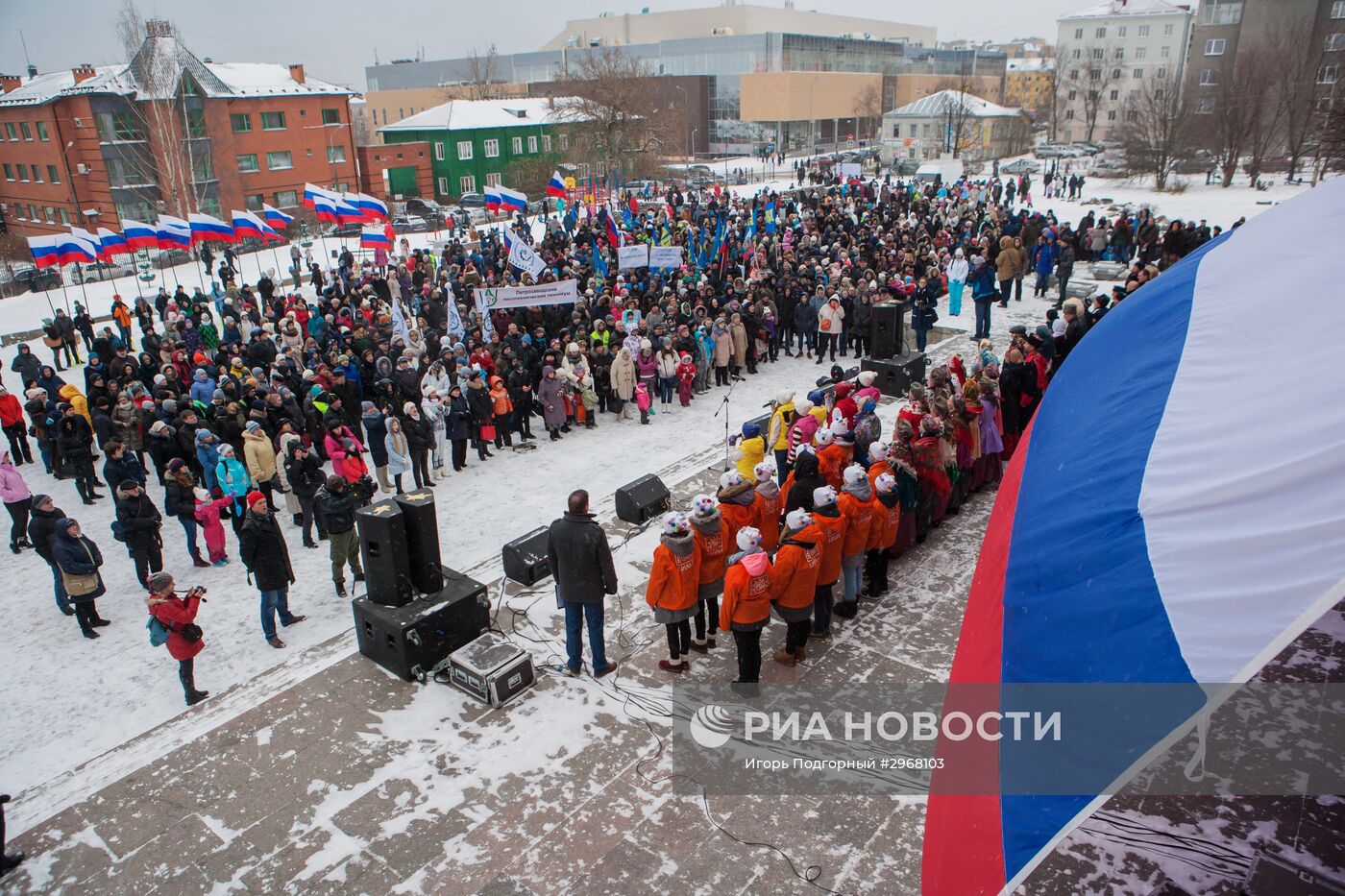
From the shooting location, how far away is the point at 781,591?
6.69 m

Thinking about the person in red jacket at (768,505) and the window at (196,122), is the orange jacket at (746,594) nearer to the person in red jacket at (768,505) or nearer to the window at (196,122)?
the person in red jacket at (768,505)

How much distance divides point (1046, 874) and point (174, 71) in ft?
147

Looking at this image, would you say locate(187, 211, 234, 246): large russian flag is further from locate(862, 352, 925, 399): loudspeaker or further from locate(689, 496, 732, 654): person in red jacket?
locate(689, 496, 732, 654): person in red jacket

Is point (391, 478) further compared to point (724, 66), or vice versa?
point (724, 66)

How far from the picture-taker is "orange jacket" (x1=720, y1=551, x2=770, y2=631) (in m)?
6.35

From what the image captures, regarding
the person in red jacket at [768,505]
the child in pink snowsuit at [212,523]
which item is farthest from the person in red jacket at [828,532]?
the child in pink snowsuit at [212,523]

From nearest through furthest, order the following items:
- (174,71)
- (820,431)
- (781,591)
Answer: (781,591), (820,431), (174,71)

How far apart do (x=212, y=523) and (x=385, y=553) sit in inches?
146

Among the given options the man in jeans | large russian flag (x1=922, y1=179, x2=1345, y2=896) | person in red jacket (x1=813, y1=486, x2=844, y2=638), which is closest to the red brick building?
the man in jeans

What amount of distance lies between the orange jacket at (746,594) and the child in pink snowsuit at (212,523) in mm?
6515

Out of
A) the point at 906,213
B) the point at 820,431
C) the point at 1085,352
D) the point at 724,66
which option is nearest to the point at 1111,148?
the point at 906,213

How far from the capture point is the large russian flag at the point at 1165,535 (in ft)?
7.65

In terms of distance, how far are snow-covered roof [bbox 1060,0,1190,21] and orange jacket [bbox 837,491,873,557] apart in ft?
298

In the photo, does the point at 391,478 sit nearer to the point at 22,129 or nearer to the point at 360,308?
the point at 360,308
